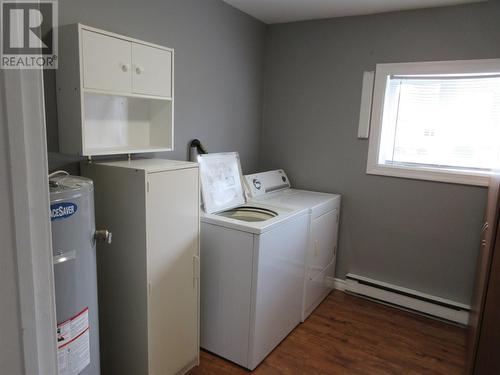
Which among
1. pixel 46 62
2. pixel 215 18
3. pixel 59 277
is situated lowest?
pixel 59 277

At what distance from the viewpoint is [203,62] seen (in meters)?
2.60

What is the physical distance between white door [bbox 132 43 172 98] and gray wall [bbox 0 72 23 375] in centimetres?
133

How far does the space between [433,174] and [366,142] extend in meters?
0.57

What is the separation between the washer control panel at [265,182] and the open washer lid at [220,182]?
4.7 inches

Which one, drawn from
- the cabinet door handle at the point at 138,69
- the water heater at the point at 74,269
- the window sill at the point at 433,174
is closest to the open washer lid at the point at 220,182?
the cabinet door handle at the point at 138,69

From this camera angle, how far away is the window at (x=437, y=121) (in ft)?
8.50

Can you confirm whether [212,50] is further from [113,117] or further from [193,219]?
[193,219]

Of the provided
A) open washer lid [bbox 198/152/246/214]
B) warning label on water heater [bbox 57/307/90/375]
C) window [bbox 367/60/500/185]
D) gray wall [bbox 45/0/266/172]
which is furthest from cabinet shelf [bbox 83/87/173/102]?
window [bbox 367/60/500/185]

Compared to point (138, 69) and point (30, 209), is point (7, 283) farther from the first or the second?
point (138, 69)

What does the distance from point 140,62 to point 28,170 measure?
4.50 feet

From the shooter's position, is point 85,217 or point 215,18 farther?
point 215,18

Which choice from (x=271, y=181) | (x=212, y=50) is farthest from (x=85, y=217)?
(x=271, y=181)

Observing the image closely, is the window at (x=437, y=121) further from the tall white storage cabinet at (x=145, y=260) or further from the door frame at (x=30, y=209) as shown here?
the door frame at (x=30, y=209)

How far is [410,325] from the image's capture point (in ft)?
9.00
